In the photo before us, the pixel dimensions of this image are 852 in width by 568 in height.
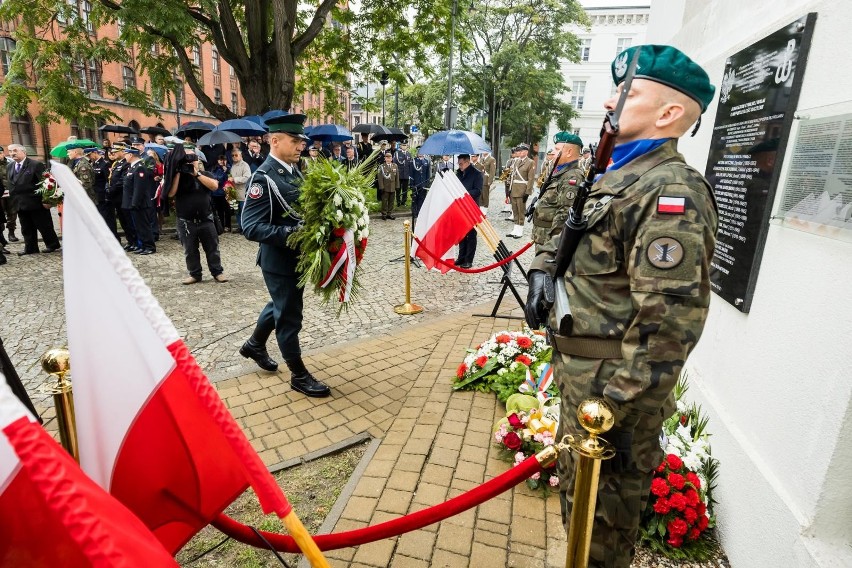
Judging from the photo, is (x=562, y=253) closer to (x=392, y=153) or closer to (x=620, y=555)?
(x=620, y=555)

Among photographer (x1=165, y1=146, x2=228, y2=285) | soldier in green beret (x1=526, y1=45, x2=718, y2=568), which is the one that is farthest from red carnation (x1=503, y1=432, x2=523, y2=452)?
photographer (x1=165, y1=146, x2=228, y2=285)

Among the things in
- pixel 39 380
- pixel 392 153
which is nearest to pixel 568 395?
pixel 39 380

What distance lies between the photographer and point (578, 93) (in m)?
52.6

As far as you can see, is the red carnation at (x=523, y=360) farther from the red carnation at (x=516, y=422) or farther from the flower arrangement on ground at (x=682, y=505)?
the flower arrangement on ground at (x=682, y=505)

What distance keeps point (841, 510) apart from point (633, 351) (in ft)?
3.89

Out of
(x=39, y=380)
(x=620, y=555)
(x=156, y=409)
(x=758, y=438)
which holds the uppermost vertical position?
(x=156, y=409)

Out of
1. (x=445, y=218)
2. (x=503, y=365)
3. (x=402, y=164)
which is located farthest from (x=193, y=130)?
(x=503, y=365)

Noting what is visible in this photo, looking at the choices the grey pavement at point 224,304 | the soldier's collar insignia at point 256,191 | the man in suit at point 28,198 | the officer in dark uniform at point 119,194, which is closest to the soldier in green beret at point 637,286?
the soldier's collar insignia at point 256,191

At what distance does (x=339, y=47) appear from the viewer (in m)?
17.5

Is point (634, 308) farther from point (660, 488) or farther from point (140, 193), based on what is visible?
point (140, 193)

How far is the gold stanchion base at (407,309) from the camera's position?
6551mm

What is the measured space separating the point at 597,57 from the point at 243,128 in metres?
49.4

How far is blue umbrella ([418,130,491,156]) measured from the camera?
10281 mm

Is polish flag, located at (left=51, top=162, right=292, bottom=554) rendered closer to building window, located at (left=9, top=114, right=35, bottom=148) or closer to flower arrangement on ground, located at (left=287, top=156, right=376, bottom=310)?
flower arrangement on ground, located at (left=287, top=156, right=376, bottom=310)
